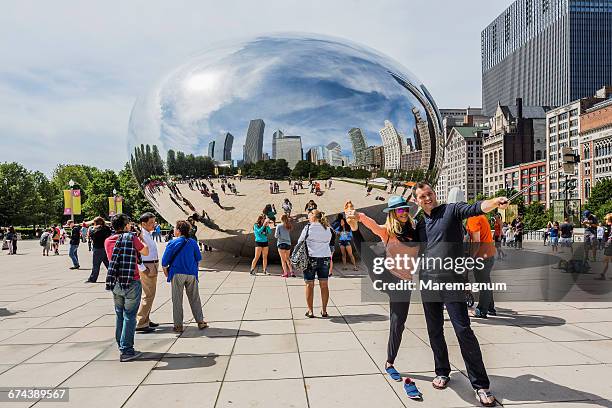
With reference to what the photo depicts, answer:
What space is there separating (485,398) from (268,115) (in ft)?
25.2

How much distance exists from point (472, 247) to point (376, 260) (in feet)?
7.21

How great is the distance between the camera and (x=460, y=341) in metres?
4.02

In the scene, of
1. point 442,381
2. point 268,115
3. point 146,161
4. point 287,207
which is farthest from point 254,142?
point 442,381

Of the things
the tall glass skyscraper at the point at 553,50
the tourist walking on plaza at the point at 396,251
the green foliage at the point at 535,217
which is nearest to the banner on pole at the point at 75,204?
the tourist walking on plaza at the point at 396,251

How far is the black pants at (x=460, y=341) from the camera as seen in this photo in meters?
3.98

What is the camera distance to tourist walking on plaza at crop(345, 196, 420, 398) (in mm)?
4477

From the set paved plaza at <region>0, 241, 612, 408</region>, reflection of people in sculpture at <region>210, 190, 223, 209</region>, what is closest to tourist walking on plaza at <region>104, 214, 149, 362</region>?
paved plaza at <region>0, 241, 612, 408</region>

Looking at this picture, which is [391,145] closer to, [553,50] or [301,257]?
[301,257]

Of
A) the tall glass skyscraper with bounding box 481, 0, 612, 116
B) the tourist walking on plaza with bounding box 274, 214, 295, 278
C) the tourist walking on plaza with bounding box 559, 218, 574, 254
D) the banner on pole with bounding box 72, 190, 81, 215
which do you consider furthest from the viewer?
the tall glass skyscraper with bounding box 481, 0, 612, 116

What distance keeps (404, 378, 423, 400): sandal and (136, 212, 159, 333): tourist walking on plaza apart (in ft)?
12.5

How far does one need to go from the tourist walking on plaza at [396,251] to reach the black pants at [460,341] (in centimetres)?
27

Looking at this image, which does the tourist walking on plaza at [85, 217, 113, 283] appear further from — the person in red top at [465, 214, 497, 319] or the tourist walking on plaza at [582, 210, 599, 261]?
the tourist walking on plaza at [582, 210, 599, 261]

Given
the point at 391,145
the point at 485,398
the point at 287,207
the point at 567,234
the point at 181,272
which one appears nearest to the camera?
the point at 485,398

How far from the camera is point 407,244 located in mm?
4523
